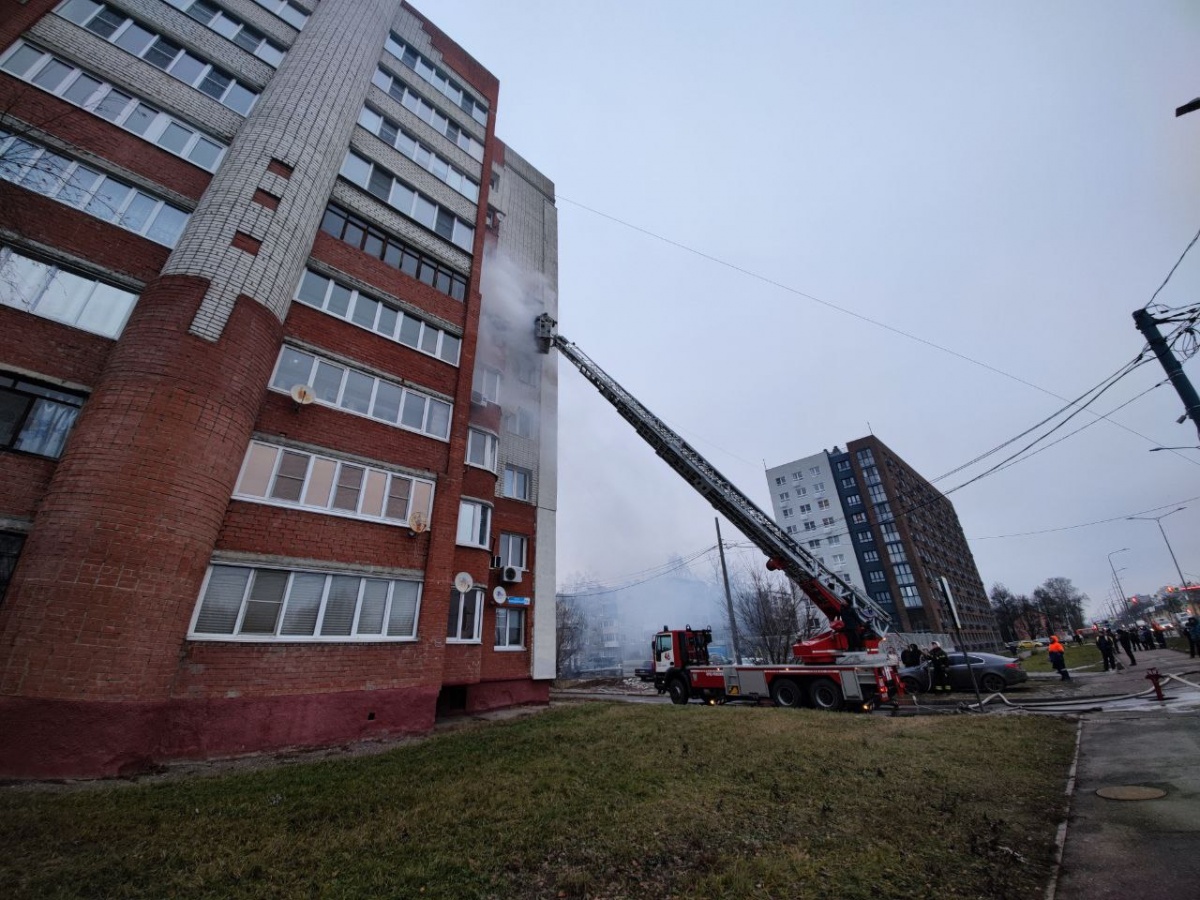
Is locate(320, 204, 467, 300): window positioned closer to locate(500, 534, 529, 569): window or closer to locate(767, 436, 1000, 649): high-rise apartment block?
locate(500, 534, 529, 569): window

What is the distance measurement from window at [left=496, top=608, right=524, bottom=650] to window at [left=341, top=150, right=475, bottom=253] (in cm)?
1255

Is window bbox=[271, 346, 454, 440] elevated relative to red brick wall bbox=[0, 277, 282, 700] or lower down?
elevated

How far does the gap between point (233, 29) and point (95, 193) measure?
8362 millimetres

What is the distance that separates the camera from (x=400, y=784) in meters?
6.68

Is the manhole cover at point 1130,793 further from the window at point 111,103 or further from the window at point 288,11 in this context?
the window at point 288,11

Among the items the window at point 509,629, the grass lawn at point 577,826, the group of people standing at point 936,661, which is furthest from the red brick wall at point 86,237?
the group of people standing at point 936,661

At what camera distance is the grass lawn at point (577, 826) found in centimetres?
395

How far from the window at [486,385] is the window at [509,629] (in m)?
7.29

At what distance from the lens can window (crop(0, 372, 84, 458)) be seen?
8.49 m

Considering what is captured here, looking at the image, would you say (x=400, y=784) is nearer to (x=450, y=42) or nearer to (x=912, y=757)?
(x=912, y=757)

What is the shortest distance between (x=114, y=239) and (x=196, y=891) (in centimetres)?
1262

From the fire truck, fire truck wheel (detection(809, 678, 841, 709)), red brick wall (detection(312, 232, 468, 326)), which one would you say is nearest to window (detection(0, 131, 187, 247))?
red brick wall (detection(312, 232, 468, 326))

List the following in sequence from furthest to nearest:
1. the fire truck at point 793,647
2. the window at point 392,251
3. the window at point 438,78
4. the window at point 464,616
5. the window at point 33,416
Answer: the window at point 438,78
the fire truck at point 793,647
the window at point 392,251
the window at point 464,616
the window at point 33,416

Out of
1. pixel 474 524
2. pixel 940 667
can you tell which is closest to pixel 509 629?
pixel 474 524
